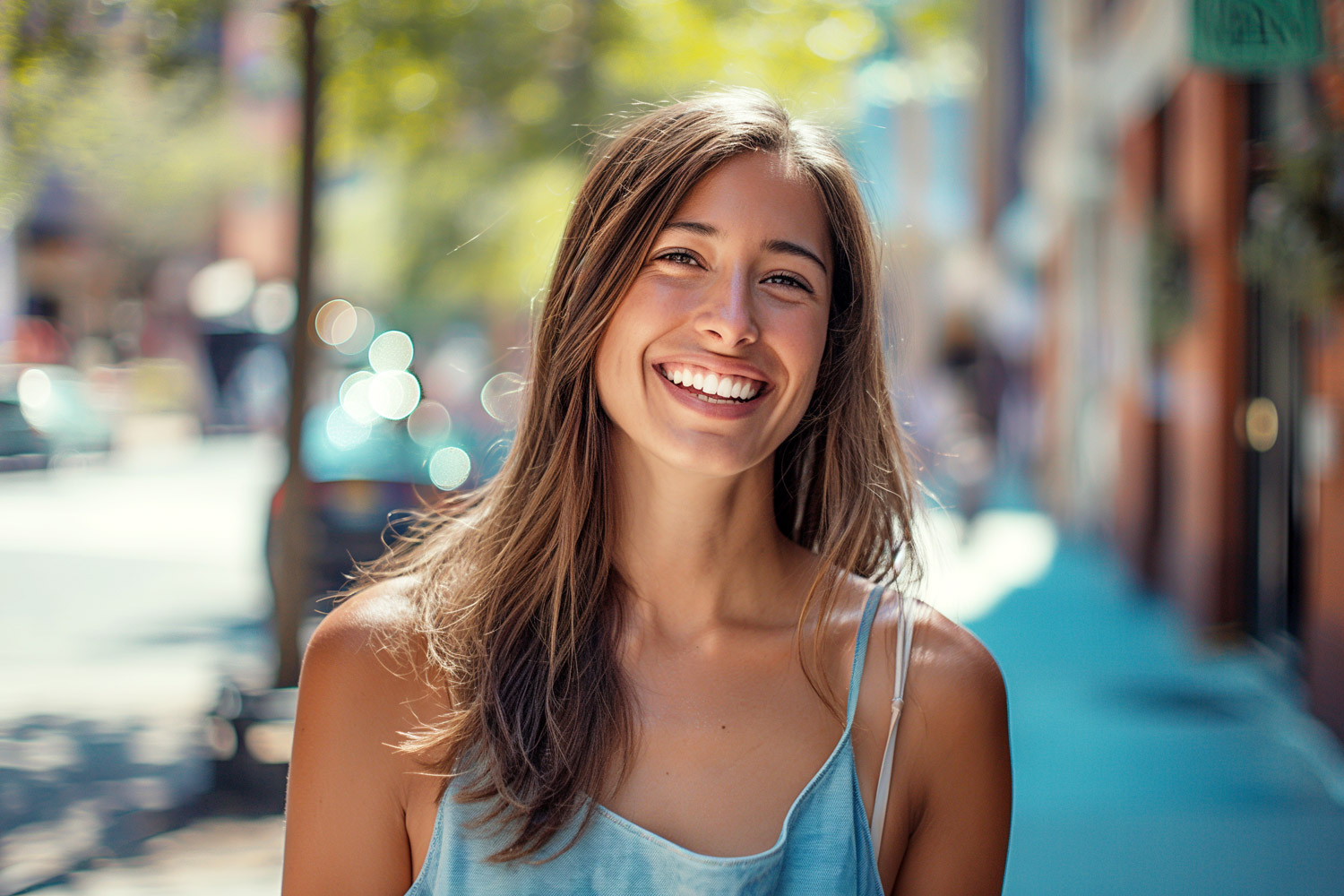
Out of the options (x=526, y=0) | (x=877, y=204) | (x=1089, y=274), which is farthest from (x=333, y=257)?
(x=877, y=204)

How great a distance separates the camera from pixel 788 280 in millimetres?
2086

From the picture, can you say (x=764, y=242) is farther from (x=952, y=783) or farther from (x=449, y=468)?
(x=449, y=468)

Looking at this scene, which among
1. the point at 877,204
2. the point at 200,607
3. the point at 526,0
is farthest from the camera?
the point at 200,607

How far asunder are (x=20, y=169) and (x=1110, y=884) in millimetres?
4252

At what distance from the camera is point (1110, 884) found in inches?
165

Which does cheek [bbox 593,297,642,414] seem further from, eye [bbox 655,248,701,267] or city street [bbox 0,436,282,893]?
city street [bbox 0,436,282,893]

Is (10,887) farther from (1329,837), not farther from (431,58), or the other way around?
(431,58)

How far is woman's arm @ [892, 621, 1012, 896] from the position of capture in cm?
200

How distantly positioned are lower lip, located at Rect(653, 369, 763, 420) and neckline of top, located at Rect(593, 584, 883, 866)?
395mm

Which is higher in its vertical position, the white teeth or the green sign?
the green sign

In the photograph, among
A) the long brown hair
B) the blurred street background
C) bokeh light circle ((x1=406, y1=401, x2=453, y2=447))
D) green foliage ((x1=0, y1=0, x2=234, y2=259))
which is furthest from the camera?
bokeh light circle ((x1=406, y1=401, x2=453, y2=447))

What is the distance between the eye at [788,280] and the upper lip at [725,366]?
0.15 meters

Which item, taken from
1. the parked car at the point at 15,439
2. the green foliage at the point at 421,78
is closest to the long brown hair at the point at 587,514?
the green foliage at the point at 421,78

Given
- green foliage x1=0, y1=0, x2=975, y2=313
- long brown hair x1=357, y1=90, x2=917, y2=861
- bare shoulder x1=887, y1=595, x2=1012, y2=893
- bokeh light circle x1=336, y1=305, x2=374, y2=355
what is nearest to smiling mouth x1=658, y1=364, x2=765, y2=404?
long brown hair x1=357, y1=90, x2=917, y2=861
